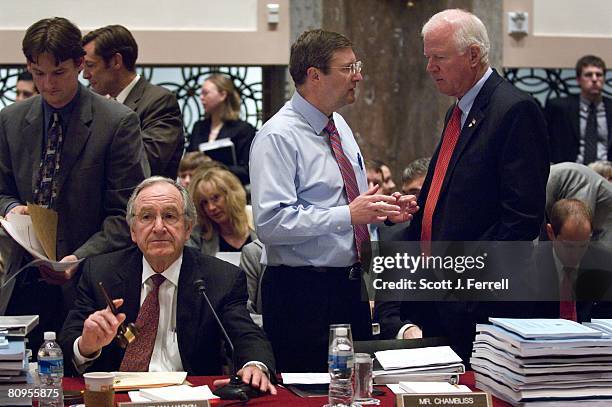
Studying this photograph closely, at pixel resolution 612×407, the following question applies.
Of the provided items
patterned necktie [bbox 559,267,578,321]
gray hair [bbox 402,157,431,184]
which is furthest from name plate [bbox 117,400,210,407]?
gray hair [bbox 402,157,431,184]

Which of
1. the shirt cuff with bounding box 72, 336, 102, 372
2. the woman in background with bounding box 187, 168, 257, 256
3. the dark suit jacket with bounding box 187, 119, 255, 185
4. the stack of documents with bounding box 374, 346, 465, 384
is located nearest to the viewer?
the stack of documents with bounding box 374, 346, 465, 384

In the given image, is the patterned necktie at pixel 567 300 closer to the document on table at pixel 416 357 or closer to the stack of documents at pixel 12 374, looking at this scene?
the document on table at pixel 416 357

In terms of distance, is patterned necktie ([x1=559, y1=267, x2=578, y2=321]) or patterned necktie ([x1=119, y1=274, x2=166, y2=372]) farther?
patterned necktie ([x1=559, y1=267, x2=578, y2=321])

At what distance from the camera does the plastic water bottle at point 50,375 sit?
3.04m

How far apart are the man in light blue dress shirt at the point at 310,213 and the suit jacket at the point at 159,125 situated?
71 cm

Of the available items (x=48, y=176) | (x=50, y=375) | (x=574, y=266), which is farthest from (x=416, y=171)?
(x=50, y=375)

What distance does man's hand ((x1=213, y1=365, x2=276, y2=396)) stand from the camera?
332cm

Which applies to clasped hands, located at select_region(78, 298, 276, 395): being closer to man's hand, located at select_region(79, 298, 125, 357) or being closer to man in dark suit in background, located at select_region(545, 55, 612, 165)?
man's hand, located at select_region(79, 298, 125, 357)

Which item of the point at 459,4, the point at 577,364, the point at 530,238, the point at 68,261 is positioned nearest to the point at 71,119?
the point at 68,261

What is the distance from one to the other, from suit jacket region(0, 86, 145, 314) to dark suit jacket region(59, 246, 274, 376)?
18.2 inches

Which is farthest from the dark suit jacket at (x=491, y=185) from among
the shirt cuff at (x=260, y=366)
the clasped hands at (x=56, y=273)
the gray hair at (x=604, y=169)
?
the gray hair at (x=604, y=169)

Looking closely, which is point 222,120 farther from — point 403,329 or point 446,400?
point 446,400

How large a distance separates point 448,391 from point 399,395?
0.25m

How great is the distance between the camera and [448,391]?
10.5 feet
